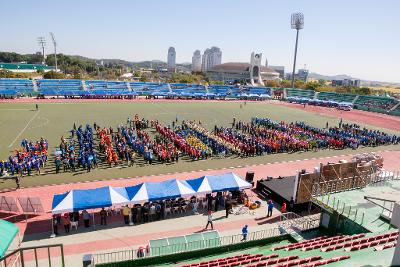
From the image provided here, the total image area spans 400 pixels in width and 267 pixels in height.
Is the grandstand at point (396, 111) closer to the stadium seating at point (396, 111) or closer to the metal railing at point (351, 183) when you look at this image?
the stadium seating at point (396, 111)

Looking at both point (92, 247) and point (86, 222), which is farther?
point (86, 222)

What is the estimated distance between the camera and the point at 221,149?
87.8 feet

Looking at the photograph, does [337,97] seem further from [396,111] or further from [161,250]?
[161,250]

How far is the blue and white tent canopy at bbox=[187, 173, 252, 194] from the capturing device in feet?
53.6

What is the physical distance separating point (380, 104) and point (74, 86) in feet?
200

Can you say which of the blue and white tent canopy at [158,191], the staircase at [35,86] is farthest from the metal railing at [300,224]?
the staircase at [35,86]

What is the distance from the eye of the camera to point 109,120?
38.0 m

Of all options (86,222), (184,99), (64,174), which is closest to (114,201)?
(86,222)

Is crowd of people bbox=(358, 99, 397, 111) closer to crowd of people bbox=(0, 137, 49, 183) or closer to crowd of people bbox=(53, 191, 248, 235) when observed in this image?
crowd of people bbox=(53, 191, 248, 235)

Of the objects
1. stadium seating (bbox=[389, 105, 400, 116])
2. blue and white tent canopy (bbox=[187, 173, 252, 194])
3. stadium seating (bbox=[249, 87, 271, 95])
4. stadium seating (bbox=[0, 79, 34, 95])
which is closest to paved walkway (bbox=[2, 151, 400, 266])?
blue and white tent canopy (bbox=[187, 173, 252, 194])

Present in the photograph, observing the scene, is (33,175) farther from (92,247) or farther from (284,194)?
(284,194)

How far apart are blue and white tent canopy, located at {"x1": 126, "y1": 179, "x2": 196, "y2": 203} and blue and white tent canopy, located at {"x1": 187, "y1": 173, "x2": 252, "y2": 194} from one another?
41 cm

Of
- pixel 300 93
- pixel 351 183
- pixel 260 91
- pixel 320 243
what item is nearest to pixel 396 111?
pixel 300 93

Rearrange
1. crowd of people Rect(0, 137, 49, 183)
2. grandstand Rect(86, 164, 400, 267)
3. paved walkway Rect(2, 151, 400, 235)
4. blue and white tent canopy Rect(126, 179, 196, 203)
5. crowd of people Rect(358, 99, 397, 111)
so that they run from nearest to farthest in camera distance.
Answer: grandstand Rect(86, 164, 400, 267) → paved walkway Rect(2, 151, 400, 235) → blue and white tent canopy Rect(126, 179, 196, 203) → crowd of people Rect(0, 137, 49, 183) → crowd of people Rect(358, 99, 397, 111)
